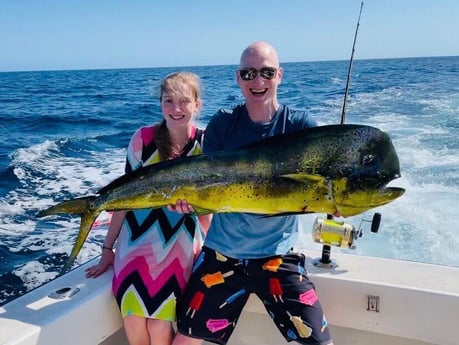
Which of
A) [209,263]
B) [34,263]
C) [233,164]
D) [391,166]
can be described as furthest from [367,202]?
[34,263]

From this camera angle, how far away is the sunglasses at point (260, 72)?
6.84 ft

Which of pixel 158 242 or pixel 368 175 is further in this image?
pixel 158 242

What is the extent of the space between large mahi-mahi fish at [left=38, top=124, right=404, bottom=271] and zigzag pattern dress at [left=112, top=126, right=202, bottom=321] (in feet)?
1.44

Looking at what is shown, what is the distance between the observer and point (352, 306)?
2342 millimetres

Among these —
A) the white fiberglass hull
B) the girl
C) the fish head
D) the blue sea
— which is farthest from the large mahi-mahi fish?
the blue sea

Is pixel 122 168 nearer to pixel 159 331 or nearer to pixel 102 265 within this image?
pixel 102 265

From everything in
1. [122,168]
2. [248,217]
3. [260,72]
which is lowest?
[122,168]

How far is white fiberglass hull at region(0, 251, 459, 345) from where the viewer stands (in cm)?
205

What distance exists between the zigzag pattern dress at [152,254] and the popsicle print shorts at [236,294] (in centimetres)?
11

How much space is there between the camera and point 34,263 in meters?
4.49

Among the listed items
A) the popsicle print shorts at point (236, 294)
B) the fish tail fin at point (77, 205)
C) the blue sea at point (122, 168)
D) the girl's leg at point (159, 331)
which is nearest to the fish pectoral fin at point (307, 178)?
the popsicle print shorts at point (236, 294)

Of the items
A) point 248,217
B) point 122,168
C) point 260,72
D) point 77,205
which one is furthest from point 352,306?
point 122,168

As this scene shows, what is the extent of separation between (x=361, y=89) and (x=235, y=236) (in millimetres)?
15994

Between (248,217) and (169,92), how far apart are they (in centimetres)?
78
